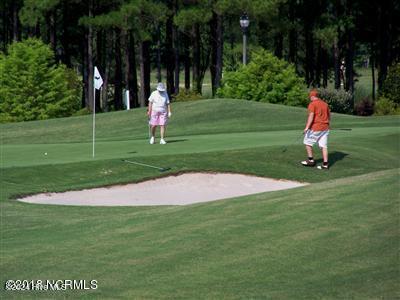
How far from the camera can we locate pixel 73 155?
2564 centimetres

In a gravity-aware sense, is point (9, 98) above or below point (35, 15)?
below

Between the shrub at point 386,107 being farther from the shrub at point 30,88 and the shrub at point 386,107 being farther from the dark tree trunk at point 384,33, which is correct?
the shrub at point 30,88

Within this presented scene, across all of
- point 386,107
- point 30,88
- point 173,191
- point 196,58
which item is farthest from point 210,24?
point 173,191

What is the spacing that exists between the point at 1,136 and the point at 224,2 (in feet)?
74.3

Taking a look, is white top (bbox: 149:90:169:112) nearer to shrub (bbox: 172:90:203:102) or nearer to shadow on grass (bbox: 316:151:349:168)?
shadow on grass (bbox: 316:151:349:168)

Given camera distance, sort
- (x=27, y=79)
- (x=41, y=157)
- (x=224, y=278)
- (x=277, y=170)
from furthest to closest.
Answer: (x=27, y=79) → (x=41, y=157) → (x=277, y=170) → (x=224, y=278)

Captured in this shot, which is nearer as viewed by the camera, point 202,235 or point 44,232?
point 202,235

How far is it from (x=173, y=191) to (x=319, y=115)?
4.06m

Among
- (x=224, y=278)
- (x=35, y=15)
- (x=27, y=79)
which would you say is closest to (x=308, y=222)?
(x=224, y=278)

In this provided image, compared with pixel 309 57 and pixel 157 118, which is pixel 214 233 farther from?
pixel 309 57

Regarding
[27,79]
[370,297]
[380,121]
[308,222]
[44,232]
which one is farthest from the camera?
[27,79]

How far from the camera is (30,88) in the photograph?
53.8 metres

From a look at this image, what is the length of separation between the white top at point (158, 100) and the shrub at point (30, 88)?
90.1ft

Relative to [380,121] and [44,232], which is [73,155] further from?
[380,121]
